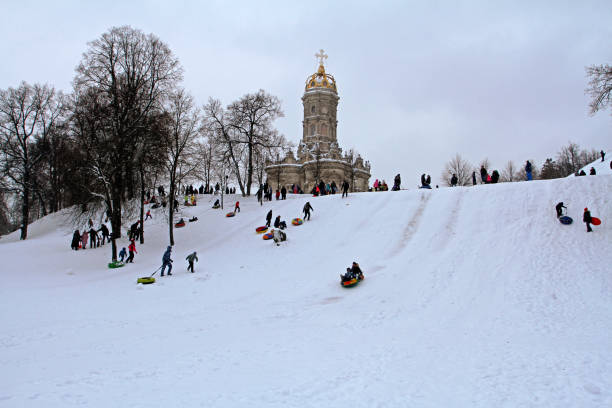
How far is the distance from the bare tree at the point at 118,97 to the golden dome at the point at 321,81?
33376 mm

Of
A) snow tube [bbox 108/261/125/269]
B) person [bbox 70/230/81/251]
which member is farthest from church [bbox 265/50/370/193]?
snow tube [bbox 108/261/125/269]

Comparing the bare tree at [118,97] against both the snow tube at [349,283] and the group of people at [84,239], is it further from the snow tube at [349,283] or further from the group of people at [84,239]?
the snow tube at [349,283]

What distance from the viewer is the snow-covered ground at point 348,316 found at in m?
6.48

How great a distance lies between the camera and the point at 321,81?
184ft

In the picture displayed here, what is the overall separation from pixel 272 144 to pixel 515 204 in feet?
83.0

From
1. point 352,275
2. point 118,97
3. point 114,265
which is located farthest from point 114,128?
point 352,275

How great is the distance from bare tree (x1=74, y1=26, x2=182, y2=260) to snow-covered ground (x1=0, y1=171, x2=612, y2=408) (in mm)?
4791

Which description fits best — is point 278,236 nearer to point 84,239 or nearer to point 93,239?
point 93,239

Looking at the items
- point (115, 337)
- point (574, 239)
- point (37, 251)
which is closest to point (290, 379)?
point (115, 337)

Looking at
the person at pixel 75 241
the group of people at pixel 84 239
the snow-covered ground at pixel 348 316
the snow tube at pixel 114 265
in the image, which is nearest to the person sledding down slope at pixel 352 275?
the snow-covered ground at pixel 348 316

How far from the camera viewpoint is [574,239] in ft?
50.3

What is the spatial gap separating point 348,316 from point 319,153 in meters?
40.7

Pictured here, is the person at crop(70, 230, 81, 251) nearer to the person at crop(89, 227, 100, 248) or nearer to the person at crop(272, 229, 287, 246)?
the person at crop(89, 227, 100, 248)

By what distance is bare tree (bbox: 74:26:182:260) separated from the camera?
833 inches
